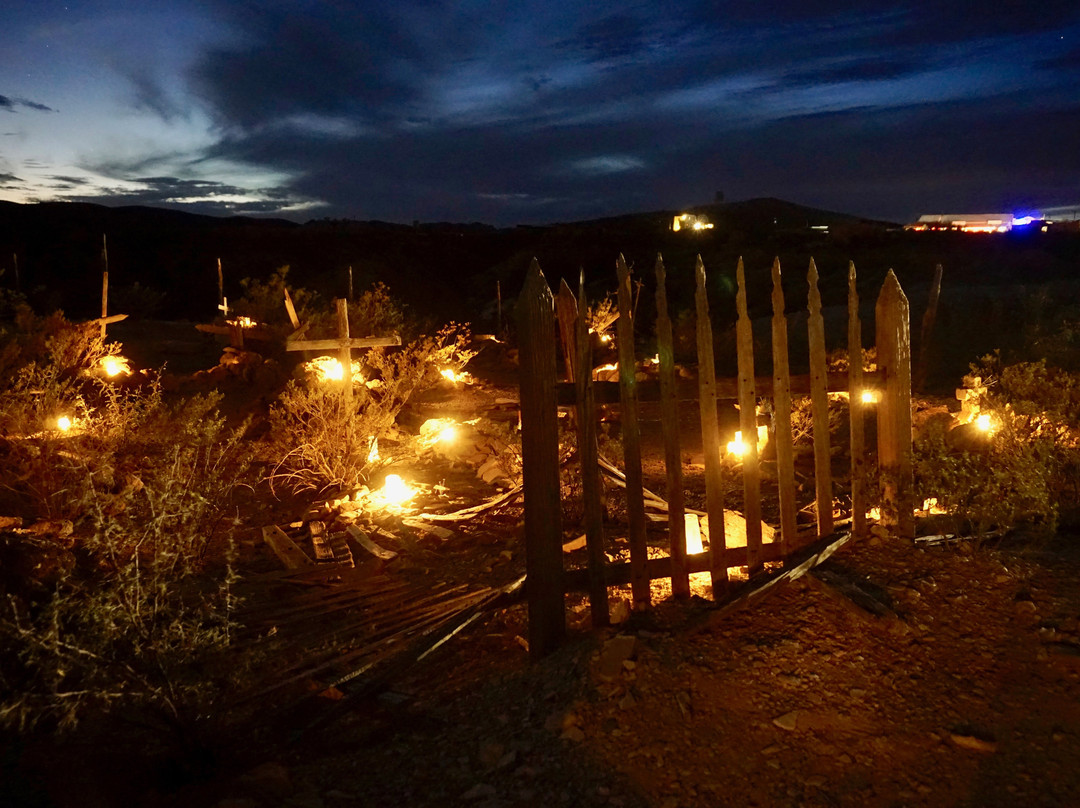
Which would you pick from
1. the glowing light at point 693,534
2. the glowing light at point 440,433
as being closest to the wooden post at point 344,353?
the glowing light at point 440,433

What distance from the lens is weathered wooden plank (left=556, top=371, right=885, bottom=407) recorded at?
3775 millimetres

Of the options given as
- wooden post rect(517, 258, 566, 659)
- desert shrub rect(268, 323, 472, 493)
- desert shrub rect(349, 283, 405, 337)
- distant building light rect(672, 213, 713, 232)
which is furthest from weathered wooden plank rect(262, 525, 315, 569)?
distant building light rect(672, 213, 713, 232)

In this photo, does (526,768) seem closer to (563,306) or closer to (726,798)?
(726,798)

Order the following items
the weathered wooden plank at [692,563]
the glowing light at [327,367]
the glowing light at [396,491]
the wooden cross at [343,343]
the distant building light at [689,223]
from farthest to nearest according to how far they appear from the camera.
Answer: the distant building light at [689,223] → the glowing light at [327,367] → the wooden cross at [343,343] → the glowing light at [396,491] → the weathered wooden plank at [692,563]

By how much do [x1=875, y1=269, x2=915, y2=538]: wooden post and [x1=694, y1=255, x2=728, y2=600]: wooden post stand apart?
4.05 feet

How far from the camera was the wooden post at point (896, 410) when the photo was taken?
455 centimetres

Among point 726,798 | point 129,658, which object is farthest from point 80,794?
point 726,798

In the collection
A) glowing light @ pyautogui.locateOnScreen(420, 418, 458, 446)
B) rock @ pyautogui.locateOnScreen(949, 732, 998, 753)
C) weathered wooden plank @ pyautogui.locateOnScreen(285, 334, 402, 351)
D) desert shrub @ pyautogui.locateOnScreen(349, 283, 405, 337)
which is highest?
desert shrub @ pyautogui.locateOnScreen(349, 283, 405, 337)

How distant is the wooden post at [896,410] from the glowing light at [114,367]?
12.9m

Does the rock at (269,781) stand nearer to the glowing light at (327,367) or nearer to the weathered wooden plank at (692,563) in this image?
the weathered wooden plank at (692,563)

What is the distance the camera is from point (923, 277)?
100 feet

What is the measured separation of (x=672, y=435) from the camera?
3.83 m

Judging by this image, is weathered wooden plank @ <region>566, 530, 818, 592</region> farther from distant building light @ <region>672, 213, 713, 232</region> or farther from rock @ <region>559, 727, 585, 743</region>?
distant building light @ <region>672, 213, 713, 232</region>

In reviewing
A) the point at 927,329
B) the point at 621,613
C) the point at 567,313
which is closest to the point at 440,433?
the point at 567,313
